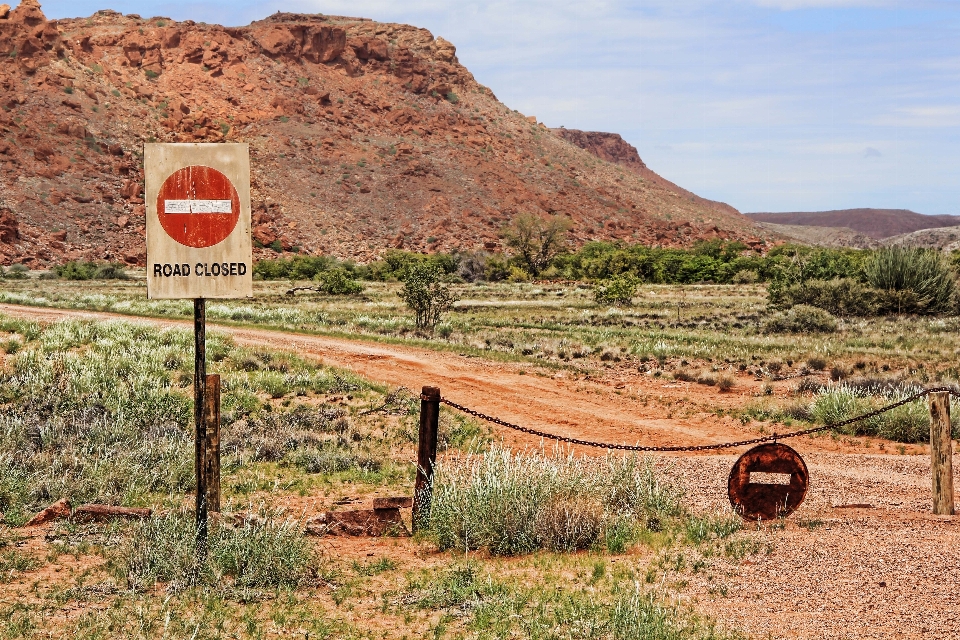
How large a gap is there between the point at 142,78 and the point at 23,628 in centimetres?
9891

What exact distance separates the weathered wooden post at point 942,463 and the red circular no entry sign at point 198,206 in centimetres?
669

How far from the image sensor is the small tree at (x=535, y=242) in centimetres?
7088

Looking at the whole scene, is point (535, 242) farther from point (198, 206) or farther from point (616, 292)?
point (198, 206)

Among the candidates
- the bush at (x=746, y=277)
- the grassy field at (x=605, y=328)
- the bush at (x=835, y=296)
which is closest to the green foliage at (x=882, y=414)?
the grassy field at (x=605, y=328)

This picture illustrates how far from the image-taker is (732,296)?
48.9m

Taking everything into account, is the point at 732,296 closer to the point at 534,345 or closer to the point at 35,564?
the point at 534,345

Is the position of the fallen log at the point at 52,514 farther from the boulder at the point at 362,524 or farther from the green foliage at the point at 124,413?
the boulder at the point at 362,524

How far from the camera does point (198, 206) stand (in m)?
7.02

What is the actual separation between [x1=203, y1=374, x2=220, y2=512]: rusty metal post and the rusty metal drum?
4.58 meters

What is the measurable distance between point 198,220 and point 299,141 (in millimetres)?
91869

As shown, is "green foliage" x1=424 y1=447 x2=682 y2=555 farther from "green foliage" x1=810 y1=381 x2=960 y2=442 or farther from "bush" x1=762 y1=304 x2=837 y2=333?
"bush" x1=762 y1=304 x2=837 y2=333

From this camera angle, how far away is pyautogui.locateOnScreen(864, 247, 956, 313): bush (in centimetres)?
3591

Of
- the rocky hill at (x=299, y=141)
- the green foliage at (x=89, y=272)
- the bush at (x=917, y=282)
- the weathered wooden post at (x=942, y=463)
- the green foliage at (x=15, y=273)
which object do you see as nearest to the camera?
the weathered wooden post at (x=942, y=463)

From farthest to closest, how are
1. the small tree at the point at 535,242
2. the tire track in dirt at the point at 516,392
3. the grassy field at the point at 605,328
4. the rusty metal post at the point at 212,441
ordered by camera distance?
the small tree at the point at 535,242 < the grassy field at the point at 605,328 < the tire track in dirt at the point at 516,392 < the rusty metal post at the point at 212,441
